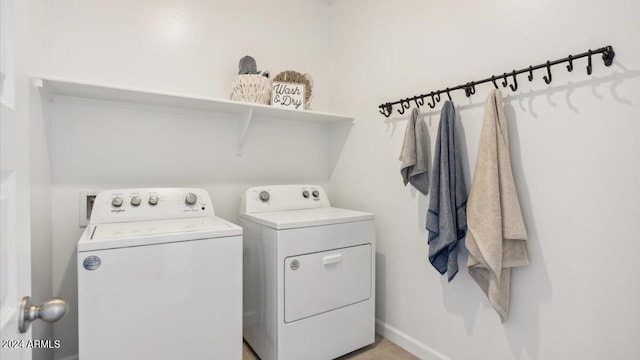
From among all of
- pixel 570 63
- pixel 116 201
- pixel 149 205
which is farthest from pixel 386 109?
pixel 116 201

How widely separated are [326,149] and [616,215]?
174 cm

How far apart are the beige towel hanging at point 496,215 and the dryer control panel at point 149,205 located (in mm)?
1339

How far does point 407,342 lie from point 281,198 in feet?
3.71

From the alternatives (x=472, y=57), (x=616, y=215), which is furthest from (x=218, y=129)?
(x=616, y=215)

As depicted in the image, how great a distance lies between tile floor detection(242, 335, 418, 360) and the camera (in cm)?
175

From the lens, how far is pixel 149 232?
1.26 meters

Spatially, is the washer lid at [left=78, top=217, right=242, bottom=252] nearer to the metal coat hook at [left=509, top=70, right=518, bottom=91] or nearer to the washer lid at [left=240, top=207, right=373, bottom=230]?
the washer lid at [left=240, top=207, right=373, bottom=230]

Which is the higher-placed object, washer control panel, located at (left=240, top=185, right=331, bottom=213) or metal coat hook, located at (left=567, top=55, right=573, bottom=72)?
metal coat hook, located at (left=567, top=55, right=573, bottom=72)

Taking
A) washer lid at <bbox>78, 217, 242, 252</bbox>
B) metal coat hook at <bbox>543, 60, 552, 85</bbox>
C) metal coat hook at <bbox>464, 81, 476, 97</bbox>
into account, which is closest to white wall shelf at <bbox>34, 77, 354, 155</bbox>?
washer lid at <bbox>78, 217, 242, 252</bbox>

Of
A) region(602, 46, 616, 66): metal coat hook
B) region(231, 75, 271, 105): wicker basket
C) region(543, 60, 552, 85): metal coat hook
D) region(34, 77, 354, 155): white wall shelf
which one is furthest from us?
region(231, 75, 271, 105): wicker basket

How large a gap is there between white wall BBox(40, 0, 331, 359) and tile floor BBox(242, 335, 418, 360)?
80cm

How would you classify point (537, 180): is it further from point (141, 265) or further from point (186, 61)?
point (186, 61)

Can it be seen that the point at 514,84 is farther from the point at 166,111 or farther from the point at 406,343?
the point at 166,111

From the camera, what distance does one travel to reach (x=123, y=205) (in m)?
1.53
